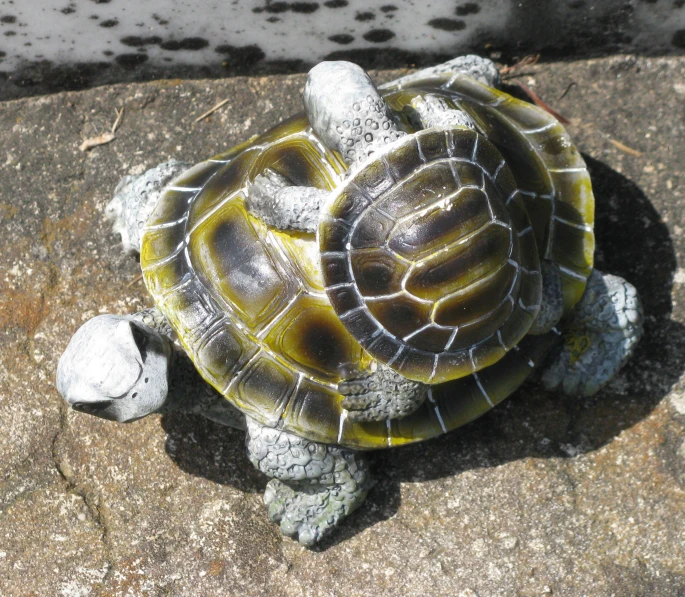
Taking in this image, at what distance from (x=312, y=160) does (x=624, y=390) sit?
1757mm

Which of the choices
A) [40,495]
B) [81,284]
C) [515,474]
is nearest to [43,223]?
[81,284]

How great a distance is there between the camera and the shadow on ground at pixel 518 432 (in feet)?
10.5

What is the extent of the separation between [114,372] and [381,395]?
3.11ft

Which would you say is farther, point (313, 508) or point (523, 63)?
point (523, 63)

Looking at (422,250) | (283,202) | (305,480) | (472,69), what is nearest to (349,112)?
(283,202)

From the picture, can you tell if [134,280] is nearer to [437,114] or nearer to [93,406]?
[93,406]

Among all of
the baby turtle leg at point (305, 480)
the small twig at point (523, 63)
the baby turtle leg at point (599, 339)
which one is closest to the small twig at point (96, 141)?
the baby turtle leg at point (305, 480)

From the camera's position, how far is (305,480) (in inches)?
119

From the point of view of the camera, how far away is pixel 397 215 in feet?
7.31

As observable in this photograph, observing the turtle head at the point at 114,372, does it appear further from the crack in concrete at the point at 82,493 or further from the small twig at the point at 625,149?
the small twig at the point at 625,149

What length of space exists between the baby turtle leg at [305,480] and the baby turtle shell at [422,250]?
0.70 metres

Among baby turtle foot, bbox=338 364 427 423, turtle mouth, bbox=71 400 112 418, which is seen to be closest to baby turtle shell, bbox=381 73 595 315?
baby turtle foot, bbox=338 364 427 423

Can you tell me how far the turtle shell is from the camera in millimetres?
2684

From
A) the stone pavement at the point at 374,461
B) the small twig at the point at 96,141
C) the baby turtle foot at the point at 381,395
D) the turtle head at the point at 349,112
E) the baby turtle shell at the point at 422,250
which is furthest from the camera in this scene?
the small twig at the point at 96,141
